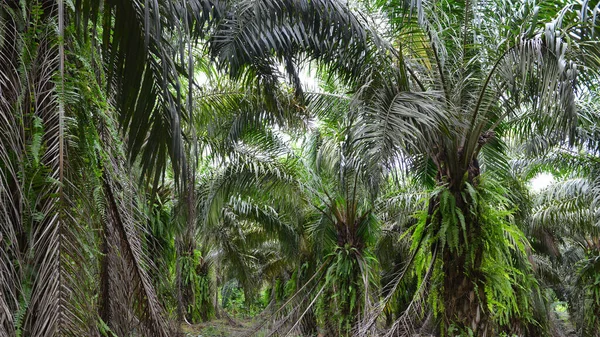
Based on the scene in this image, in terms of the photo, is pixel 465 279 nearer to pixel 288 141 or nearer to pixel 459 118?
pixel 459 118

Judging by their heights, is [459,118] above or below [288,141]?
below

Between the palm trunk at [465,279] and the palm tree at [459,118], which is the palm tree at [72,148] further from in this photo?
the palm trunk at [465,279]

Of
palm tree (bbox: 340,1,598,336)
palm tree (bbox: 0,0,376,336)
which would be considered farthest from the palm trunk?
palm tree (bbox: 0,0,376,336)

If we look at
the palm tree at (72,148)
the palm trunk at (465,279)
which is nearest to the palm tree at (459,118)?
the palm trunk at (465,279)

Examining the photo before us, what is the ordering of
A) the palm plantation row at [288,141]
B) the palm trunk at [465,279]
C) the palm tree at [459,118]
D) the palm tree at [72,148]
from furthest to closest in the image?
the palm trunk at [465,279] → the palm tree at [459,118] → the palm plantation row at [288,141] → the palm tree at [72,148]

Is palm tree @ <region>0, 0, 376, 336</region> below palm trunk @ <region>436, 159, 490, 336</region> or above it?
above

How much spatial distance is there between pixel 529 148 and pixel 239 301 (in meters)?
A: 30.8

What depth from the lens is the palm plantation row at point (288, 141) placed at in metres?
2.68

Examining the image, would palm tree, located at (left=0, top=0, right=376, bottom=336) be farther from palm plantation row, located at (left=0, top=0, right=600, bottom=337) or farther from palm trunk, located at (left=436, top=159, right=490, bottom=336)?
palm trunk, located at (left=436, top=159, right=490, bottom=336)

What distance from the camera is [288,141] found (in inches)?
417

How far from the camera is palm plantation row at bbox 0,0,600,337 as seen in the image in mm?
2684

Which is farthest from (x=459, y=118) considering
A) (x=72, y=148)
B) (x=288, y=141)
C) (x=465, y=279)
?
(x=288, y=141)

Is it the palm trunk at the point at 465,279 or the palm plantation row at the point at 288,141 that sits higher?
the palm plantation row at the point at 288,141

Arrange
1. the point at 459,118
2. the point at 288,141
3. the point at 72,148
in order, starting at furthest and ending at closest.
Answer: the point at 288,141, the point at 459,118, the point at 72,148
